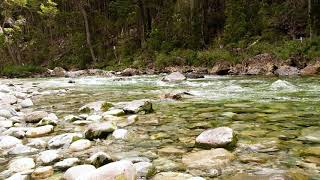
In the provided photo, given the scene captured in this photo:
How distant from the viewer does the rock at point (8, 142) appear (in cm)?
470

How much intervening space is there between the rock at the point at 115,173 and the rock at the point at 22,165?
3.18 feet

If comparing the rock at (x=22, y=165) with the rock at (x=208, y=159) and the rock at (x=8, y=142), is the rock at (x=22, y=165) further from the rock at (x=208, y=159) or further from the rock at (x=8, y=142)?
the rock at (x=208, y=159)

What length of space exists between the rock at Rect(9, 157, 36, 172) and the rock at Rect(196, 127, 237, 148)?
5.62 feet

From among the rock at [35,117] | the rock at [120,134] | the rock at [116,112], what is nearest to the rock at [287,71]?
the rock at [116,112]

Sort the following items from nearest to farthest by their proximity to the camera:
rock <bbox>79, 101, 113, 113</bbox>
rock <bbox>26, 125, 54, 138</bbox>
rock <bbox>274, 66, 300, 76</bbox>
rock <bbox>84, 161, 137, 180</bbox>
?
rock <bbox>84, 161, 137, 180</bbox> → rock <bbox>26, 125, 54, 138</bbox> → rock <bbox>79, 101, 113, 113</bbox> → rock <bbox>274, 66, 300, 76</bbox>

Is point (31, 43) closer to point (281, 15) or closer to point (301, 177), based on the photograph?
point (281, 15)

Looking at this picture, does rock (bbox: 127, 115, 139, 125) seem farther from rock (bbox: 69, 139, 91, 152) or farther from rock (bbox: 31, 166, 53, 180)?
rock (bbox: 31, 166, 53, 180)

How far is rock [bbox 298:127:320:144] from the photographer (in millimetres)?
4332

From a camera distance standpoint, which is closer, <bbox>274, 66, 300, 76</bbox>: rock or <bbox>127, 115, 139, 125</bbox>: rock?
<bbox>127, 115, 139, 125</bbox>: rock

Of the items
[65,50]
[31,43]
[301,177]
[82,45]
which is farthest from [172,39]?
[301,177]

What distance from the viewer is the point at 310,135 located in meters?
4.59

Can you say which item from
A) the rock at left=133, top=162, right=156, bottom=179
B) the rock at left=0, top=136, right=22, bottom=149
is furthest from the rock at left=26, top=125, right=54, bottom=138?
the rock at left=133, top=162, right=156, bottom=179

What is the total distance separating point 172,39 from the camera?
1019 inches

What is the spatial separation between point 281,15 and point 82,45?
1684 centimetres
